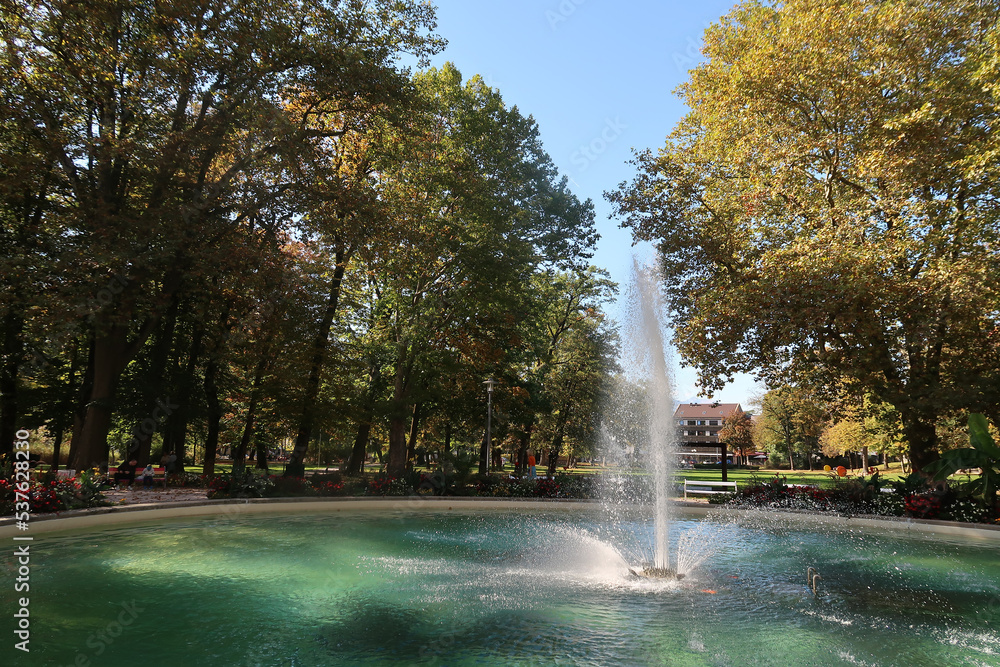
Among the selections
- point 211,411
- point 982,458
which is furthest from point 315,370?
point 982,458

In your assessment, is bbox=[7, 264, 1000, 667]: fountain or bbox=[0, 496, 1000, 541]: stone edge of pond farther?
bbox=[0, 496, 1000, 541]: stone edge of pond

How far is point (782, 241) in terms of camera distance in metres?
22.1

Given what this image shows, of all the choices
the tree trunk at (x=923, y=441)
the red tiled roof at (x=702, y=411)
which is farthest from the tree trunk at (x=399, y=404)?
the red tiled roof at (x=702, y=411)

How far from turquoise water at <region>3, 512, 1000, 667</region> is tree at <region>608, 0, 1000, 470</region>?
7413mm

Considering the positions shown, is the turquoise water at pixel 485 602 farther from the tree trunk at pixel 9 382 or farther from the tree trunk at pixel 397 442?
the tree trunk at pixel 9 382

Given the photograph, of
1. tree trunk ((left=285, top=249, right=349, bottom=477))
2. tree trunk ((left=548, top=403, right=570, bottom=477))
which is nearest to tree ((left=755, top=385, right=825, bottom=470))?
tree trunk ((left=548, top=403, right=570, bottom=477))

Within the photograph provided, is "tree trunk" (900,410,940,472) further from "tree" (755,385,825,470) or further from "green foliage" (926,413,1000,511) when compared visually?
"tree" (755,385,825,470)

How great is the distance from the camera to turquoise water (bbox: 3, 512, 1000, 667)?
617cm

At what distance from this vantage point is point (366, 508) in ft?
61.7

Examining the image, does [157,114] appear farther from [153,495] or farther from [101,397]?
[153,495]

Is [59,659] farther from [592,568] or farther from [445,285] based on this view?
[445,285]

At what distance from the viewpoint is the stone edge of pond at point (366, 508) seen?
43.4ft

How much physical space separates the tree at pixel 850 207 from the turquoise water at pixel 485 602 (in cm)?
741

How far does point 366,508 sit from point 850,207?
63.5 feet
